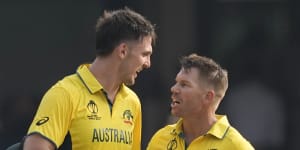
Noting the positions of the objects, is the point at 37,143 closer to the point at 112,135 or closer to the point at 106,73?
the point at 112,135

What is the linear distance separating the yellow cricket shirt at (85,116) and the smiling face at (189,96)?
240 mm

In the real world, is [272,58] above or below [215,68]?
below

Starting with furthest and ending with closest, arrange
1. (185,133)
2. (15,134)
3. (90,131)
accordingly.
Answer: (15,134)
(185,133)
(90,131)

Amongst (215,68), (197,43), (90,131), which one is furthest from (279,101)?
(90,131)

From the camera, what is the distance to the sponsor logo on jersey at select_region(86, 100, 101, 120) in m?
4.81

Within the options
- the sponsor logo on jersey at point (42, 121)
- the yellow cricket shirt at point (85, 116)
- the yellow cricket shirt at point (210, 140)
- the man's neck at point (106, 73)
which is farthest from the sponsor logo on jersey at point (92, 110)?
the yellow cricket shirt at point (210, 140)

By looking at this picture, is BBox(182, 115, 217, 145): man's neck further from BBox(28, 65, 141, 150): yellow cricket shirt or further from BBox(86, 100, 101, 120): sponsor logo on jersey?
BBox(86, 100, 101, 120): sponsor logo on jersey

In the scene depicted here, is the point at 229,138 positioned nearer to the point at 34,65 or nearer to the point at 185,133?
the point at 185,133

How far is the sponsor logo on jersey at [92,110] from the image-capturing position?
4812 mm

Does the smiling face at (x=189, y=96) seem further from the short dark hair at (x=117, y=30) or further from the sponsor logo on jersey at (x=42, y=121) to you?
the sponsor logo on jersey at (x=42, y=121)

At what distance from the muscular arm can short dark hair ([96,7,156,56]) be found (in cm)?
54

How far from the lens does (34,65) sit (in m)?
7.40

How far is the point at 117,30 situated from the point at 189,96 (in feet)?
1.70

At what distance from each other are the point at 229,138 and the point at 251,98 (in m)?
2.81
